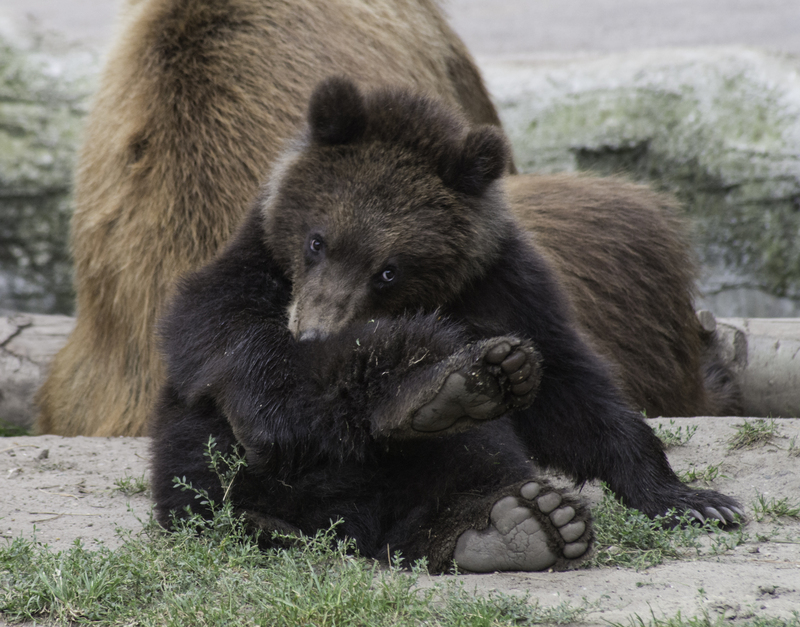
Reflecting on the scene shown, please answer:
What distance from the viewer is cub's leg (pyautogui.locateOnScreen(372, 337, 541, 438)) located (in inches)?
103

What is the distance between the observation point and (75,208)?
4684mm

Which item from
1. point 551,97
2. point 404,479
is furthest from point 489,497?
point 551,97

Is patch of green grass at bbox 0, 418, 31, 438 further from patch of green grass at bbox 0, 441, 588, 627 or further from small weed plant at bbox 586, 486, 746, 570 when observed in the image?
small weed plant at bbox 586, 486, 746, 570

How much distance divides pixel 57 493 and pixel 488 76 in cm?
649

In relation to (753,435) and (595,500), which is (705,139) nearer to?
(753,435)

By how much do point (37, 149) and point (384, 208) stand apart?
637 centimetres

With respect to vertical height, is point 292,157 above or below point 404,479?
above

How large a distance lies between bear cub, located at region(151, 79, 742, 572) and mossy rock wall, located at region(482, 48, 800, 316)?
195 inches

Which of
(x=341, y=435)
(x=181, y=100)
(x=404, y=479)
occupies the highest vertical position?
(x=181, y=100)

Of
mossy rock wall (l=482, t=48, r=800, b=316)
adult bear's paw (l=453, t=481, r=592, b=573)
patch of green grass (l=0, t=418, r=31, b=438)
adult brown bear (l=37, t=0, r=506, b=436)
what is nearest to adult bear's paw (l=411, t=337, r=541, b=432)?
adult bear's paw (l=453, t=481, r=592, b=573)

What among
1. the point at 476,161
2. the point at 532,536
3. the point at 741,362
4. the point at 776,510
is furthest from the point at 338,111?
the point at 741,362

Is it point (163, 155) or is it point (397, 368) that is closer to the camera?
point (397, 368)

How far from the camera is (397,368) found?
2850mm

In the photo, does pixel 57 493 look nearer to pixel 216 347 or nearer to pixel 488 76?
pixel 216 347
